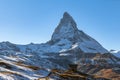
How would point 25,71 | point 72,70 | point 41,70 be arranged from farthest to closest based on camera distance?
point 72,70, point 41,70, point 25,71

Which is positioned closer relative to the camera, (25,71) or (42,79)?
(42,79)

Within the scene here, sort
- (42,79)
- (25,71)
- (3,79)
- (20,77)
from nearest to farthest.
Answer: (3,79), (20,77), (42,79), (25,71)

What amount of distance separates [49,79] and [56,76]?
1341cm

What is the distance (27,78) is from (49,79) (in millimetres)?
12087

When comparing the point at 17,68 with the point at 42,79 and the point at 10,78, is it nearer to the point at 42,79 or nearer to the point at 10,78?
the point at 42,79

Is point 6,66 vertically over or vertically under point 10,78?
over

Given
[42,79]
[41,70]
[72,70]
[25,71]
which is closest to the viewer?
[42,79]

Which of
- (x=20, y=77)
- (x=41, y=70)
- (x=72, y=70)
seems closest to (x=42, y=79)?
(x=20, y=77)

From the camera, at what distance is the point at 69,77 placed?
451ft

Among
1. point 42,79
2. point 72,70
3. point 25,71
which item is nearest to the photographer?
point 42,79

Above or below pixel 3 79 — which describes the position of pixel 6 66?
above

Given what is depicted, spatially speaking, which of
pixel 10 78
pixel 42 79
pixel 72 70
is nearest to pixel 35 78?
pixel 42 79

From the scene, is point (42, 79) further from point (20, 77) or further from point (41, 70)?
point (41, 70)

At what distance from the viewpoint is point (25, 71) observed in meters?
134
